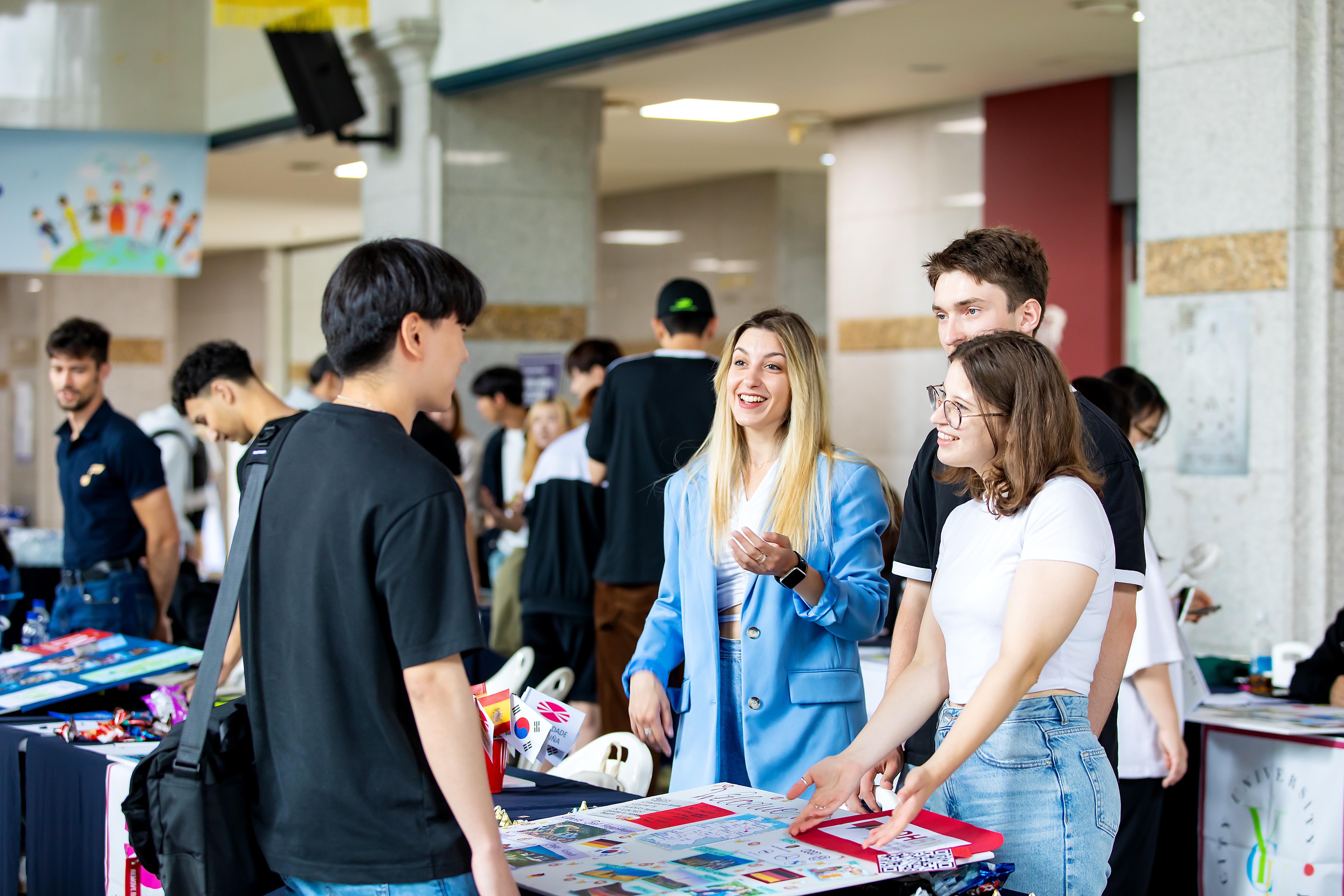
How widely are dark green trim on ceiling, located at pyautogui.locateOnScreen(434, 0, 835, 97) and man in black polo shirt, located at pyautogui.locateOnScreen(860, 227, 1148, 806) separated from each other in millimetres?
3979

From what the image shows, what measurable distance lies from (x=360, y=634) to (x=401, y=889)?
0.32 m

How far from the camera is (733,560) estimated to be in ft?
9.18

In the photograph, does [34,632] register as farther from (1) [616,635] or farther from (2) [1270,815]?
(2) [1270,815]

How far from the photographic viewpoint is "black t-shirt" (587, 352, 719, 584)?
487 centimetres

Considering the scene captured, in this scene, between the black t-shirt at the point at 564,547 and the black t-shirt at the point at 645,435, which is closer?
the black t-shirt at the point at 645,435

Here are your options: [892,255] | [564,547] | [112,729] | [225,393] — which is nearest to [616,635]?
[564,547]

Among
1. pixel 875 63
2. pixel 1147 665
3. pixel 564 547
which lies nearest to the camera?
pixel 1147 665

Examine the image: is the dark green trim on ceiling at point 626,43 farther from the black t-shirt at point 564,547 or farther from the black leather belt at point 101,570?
the black leather belt at point 101,570

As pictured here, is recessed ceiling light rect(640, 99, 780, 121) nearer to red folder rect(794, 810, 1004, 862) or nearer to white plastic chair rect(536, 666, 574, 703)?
white plastic chair rect(536, 666, 574, 703)

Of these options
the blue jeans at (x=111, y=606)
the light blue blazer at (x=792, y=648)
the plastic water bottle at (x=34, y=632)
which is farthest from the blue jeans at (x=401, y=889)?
the blue jeans at (x=111, y=606)

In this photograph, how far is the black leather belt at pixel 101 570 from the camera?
16.4ft

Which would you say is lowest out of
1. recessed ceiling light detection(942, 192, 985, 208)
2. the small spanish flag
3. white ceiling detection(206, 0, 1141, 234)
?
the small spanish flag

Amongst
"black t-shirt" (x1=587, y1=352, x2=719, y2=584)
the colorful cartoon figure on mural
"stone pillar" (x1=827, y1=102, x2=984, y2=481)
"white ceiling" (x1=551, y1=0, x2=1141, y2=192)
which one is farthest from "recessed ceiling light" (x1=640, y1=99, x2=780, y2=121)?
"black t-shirt" (x1=587, y1=352, x2=719, y2=584)

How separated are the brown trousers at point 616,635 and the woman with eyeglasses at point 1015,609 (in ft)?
A: 9.28
